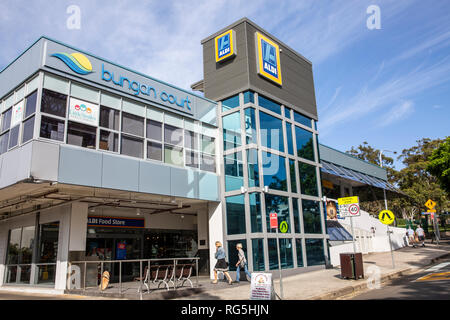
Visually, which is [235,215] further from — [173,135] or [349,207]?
[349,207]

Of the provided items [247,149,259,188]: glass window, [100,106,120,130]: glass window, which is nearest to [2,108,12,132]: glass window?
[100,106,120,130]: glass window

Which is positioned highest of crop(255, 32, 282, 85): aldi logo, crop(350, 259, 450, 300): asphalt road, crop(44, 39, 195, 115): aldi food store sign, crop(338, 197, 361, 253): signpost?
crop(255, 32, 282, 85): aldi logo

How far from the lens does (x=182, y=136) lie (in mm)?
17062

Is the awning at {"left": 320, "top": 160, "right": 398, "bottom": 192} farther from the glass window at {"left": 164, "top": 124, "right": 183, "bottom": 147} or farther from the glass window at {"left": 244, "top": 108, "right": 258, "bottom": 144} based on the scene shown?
the glass window at {"left": 164, "top": 124, "right": 183, "bottom": 147}

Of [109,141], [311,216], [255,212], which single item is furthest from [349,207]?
[109,141]

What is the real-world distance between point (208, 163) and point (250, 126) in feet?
9.02

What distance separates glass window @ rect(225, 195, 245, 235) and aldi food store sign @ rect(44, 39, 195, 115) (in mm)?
4686

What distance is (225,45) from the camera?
1906 cm

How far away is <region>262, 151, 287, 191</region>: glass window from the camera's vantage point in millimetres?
17891

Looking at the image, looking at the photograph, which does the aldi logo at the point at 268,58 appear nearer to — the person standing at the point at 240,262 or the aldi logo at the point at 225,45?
the aldi logo at the point at 225,45

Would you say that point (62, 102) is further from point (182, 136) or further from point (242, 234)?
point (242, 234)

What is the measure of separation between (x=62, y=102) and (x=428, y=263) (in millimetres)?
18988

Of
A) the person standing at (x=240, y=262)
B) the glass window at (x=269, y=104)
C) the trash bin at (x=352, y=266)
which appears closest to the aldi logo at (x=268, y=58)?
the glass window at (x=269, y=104)

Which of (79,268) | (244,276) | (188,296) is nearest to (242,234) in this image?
(244,276)
